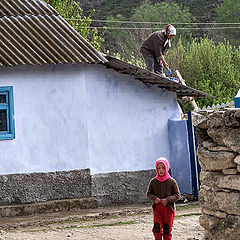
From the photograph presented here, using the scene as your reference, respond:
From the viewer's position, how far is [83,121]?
13.9 m

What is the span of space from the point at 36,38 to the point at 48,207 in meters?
3.22

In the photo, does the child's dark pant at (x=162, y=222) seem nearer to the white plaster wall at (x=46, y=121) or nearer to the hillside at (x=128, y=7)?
the white plaster wall at (x=46, y=121)

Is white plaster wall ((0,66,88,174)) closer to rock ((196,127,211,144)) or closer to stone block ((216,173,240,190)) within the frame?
rock ((196,127,211,144))

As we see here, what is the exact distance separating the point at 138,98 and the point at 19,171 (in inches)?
112

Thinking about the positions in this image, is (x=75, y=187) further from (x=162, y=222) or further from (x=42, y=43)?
(x=162, y=222)

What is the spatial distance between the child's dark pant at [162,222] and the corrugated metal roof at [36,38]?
5140mm

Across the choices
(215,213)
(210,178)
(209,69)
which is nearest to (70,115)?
(210,178)

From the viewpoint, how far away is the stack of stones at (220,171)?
7.88m

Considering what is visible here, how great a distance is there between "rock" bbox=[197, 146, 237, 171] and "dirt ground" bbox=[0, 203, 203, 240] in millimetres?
2081

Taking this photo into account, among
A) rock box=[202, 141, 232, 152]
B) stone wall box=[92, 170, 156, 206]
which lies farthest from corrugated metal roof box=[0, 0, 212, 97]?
rock box=[202, 141, 232, 152]

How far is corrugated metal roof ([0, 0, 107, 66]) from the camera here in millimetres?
13305

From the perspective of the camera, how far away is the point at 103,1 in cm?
7481

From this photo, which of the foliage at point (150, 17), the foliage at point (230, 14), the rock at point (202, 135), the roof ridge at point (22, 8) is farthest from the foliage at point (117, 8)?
the rock at point (202, 135)

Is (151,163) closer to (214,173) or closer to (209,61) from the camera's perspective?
(214,173)
